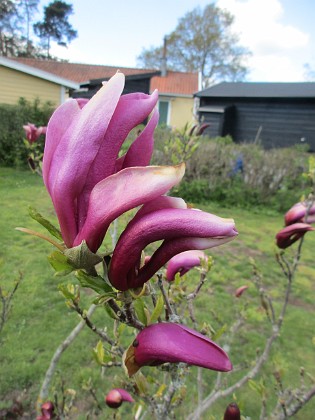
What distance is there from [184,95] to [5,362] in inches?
847

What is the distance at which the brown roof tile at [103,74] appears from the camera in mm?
19672

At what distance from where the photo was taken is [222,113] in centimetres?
1634

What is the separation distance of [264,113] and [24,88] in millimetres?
9869

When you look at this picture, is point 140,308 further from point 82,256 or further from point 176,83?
point 176,83

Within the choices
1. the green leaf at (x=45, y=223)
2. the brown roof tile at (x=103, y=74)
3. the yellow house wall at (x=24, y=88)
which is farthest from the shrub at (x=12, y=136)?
the green leaf at (x=45, y=223)

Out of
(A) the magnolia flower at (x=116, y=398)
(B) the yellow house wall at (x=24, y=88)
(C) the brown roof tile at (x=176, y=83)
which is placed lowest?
(A) the magnolia flower at (x=116, y=398)

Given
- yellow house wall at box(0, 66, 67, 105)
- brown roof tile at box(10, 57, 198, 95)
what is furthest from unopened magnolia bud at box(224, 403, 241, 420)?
brown roof tile at box(10, 57, 198, 95)

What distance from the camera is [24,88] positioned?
13047 mm

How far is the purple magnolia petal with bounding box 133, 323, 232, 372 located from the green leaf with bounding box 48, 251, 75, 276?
0.18m

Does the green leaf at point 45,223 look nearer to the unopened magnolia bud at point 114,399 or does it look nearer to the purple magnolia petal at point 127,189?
the purple magnolia petal at point 127,189

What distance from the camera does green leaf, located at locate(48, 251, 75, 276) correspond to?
583mm

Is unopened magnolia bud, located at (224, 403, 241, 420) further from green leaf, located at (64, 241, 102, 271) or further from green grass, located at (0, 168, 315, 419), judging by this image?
green leaf, located at (64, 241, 102, 271)

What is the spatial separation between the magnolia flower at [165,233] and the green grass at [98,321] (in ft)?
3.64

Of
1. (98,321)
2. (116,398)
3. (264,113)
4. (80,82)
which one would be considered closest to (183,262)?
(116,398)
